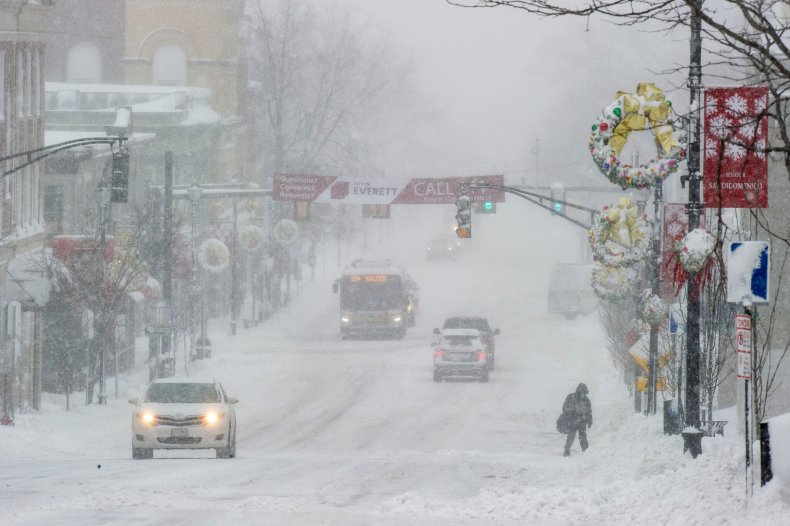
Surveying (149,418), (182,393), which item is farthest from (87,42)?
(149,418)

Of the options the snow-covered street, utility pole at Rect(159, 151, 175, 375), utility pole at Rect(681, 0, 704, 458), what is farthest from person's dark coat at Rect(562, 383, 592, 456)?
→ utility pole at Rect(159, 151, 175, 375)

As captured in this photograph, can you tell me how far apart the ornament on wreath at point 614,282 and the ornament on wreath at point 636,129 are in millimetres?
7971

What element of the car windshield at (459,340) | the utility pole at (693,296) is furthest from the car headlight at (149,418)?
the car windshield at (459,340)

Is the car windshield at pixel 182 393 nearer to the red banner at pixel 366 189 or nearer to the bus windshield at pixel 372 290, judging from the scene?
the red banner at pixel 366 189

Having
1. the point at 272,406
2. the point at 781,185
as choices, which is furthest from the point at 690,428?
the point at 272,406

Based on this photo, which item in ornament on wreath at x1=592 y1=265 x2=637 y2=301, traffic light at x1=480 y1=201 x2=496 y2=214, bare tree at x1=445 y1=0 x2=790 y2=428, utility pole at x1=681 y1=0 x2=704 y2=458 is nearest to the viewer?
bare tree at x1=445 y1=0 x2=790 y2=428

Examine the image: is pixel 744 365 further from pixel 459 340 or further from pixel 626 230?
pixel 459 340

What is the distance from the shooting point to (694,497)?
546 inches

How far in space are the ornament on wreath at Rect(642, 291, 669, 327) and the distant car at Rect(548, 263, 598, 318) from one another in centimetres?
4068

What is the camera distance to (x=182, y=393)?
26.0 metres

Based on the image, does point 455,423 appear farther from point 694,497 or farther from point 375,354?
point 694,497

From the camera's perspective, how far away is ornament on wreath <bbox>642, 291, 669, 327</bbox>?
81.7 ft

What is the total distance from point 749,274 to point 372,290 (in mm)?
44533

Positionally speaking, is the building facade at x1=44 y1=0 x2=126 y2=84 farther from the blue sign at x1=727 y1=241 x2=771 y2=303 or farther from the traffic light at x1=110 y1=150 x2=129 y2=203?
the blue sign at x1=727 y1=241 x2=771 y2=303
